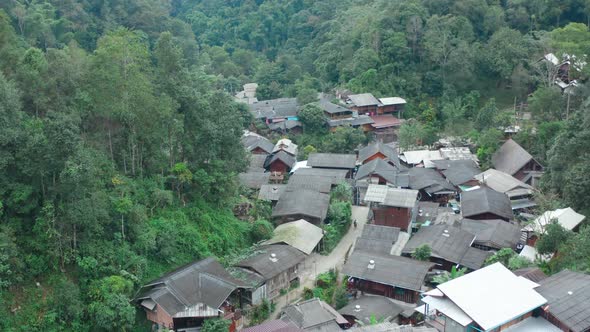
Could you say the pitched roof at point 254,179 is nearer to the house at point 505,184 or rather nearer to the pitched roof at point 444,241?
the pitched roof at point 444,241

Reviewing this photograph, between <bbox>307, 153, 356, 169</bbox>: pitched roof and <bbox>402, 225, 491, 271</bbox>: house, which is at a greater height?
<bbox>402, 225, 491, 271</bbox>: house

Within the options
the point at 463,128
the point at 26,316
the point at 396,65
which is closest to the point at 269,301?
the point at 26,316

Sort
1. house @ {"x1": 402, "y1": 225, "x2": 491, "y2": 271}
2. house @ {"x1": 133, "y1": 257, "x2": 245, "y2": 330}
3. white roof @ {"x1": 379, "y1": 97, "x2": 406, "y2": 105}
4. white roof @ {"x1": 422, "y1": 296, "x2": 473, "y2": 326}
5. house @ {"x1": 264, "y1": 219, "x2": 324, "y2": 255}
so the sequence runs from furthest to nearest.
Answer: white roof @ {"x1": 379, "y1": 97, "x2": 406, "y2": 105}, house @ {"x1": 264, "y1": 219, "x2": 324, "y2": 255}, house @ {"x1": 402, "y1": 225, "x2": 491, "y2": 271}, house @ {"x1": 133, "y1": 257, "x2": 245, "y2": 330}, white roof @ {"x1": 422, "y1": 296, "x2": 473, "y2": 326}

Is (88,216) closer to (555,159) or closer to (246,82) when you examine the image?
(555,159)

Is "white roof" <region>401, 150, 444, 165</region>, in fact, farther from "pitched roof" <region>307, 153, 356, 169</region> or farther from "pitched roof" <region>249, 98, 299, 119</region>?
"pitched roof" <region>249, 98, 299, 119</region>

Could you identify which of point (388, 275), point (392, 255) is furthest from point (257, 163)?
point (388, 275)

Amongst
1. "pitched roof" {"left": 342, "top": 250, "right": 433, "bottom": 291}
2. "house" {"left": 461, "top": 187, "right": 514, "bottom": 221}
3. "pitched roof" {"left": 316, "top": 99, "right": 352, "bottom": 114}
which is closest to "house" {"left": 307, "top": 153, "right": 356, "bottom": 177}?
"pitched roof" {"left": 316, "top": 99, "right": 352, "bottom": 114}

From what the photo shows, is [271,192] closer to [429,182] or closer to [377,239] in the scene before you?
[377,239]
